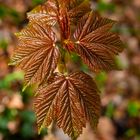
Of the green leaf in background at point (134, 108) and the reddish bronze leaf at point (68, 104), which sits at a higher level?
the reddish bronze leaf at point (68, 104)

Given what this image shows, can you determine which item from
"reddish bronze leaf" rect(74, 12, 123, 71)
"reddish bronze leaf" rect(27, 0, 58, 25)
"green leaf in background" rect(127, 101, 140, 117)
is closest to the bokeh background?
"green leaf in background" rect(127, 101, 140, 117)

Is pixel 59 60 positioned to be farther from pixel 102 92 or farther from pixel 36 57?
Result: pixel 102 92

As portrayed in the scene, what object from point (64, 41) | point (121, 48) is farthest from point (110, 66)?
point (64, 41)

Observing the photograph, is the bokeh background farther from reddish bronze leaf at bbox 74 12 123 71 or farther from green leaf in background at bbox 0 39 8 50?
reddish bronze leaf at bbox 74 12 123 71

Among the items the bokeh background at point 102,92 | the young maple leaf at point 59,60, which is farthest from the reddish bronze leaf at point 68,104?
the bokeh background at point 102,92

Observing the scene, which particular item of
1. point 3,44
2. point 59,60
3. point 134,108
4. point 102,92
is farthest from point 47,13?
point 102,92

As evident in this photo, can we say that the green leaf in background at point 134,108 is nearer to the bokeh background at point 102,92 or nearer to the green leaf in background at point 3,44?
the bokeh background at point 102,92

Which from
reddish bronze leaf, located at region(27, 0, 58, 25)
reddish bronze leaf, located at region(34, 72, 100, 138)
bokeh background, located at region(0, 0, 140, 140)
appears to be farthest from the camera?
bokeh background, located at region(0, 0, 140, 140)
